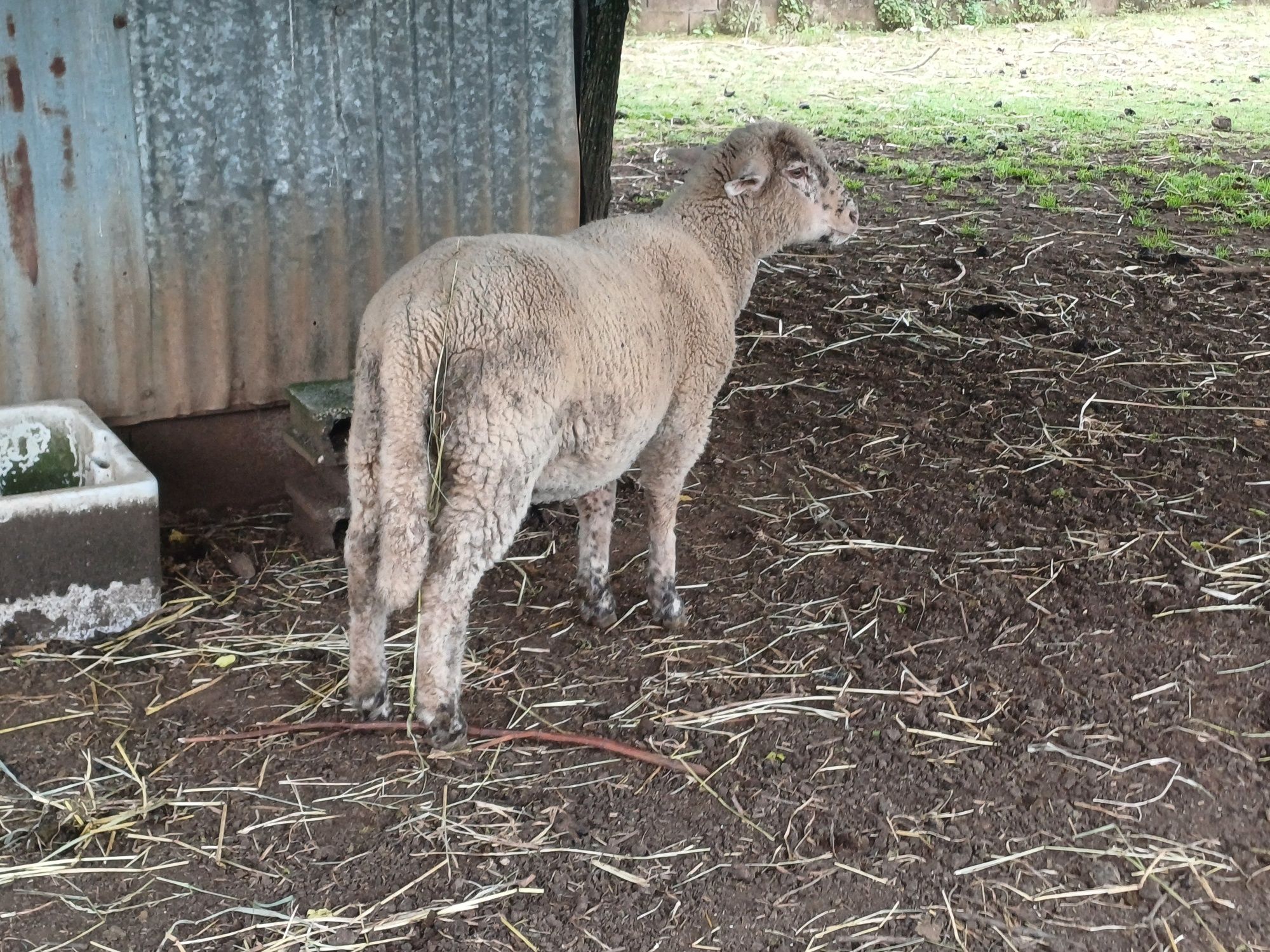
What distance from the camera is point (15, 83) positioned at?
4.65 m

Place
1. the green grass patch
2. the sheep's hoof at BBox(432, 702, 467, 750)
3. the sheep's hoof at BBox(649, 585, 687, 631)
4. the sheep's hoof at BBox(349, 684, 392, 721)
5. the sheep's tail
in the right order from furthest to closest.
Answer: the green grass patch < the sheep's hoof at BBox(649, 585, 687, 631) < the sheep's hoof at BBox(349, 684, 392, 721) < the sheep's hoof at BBox(432, 702, 467, 750) < the sheep's tail

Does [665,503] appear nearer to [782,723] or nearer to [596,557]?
[596,557]

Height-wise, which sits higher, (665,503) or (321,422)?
(321,422)

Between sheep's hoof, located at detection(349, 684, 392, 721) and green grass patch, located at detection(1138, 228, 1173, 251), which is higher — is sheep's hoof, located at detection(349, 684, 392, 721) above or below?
below

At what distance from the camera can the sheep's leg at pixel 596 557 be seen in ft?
15.2

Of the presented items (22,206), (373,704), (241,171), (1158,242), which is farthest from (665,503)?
(1158,242)

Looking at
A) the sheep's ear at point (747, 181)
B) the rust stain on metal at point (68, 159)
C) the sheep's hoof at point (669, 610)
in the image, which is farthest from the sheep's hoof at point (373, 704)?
the rust stain on metal at point (68, 159)

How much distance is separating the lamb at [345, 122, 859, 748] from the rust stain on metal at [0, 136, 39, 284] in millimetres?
1828

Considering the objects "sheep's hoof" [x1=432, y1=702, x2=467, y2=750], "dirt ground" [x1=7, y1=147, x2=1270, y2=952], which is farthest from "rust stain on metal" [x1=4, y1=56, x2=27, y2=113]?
"sheep's hoof" [x1=432, y1=702, x2=467, y2=750]

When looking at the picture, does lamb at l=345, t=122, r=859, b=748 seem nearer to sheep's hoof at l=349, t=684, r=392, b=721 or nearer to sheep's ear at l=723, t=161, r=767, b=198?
sheep's hoof at l=349, t=684, r=392, b=721

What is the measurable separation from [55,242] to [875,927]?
144 inches

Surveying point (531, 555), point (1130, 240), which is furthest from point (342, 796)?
point (1130, 240)

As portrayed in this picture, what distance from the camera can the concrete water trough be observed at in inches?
167

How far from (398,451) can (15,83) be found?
2280 millimetres
